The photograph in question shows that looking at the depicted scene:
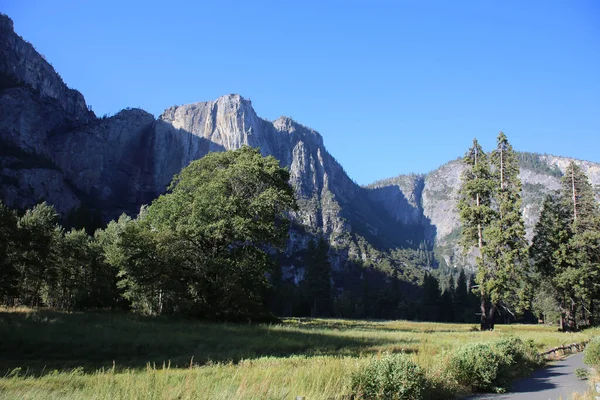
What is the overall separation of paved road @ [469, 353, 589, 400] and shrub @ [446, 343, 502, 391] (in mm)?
570

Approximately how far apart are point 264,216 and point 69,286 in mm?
21485

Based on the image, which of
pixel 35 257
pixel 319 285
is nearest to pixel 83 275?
pixel 35 257

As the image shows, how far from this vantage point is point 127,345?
15.8 meters

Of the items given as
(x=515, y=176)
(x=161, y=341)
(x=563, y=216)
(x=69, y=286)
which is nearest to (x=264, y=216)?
(x=161, y=341)

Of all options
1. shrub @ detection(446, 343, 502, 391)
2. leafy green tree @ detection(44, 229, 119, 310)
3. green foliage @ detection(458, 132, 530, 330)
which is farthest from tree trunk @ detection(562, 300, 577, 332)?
leafy green tree @ detection(44, 229, 119, 310)

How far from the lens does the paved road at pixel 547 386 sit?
1061cm

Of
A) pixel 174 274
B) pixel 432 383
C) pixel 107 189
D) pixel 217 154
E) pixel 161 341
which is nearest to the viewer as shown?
pixel 432 383

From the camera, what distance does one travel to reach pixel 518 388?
12164mm

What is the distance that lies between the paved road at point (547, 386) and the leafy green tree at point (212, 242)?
17510mm

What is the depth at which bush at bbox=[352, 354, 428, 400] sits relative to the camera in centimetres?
857

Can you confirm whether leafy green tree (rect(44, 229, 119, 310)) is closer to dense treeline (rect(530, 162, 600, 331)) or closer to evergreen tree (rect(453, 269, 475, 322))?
dense treeline (rect(530, 162, 600, 331))

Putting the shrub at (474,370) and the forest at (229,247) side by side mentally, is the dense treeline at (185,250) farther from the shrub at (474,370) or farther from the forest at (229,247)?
the shrub at (474,370)

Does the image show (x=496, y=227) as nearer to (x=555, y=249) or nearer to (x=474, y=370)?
(x=555, y=249)

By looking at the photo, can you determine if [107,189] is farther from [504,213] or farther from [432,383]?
[432,383]
